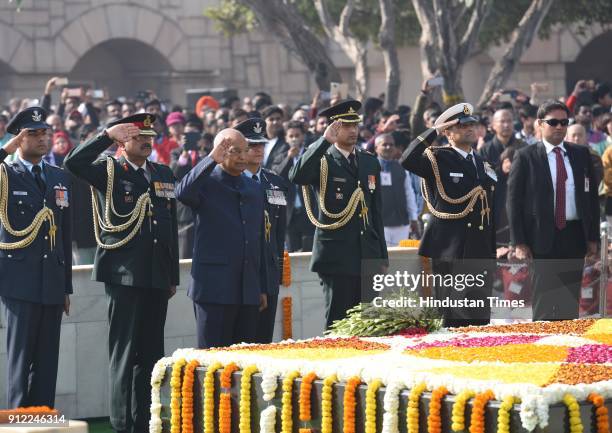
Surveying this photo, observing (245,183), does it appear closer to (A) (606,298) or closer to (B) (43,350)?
(B) (43,350)

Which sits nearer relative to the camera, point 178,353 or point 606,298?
point 178,353

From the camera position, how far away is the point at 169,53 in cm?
3312

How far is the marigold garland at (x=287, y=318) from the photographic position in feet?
38.1

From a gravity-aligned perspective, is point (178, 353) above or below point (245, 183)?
below

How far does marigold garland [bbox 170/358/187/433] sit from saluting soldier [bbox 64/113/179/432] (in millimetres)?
1995

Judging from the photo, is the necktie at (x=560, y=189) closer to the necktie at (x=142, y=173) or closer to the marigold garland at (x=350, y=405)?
the necktie at (x=142, y=173)

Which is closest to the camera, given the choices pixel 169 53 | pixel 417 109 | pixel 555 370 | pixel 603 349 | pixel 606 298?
pixel 555 370

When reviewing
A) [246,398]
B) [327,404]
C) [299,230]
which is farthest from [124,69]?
[327,404]

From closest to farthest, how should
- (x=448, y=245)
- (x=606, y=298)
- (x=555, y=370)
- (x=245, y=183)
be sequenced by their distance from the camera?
(x=555, y=370), (x=245, y=183), (x=448, y=245), (x=606, y=298)

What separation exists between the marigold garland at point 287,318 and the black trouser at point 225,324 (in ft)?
5.80

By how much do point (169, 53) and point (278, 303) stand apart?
22.0 meters

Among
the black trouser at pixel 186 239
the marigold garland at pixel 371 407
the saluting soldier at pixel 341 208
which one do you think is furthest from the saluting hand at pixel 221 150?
the black trouser at pixel 186 239

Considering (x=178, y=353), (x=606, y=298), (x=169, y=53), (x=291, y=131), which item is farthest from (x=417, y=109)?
(x=169, y=53)

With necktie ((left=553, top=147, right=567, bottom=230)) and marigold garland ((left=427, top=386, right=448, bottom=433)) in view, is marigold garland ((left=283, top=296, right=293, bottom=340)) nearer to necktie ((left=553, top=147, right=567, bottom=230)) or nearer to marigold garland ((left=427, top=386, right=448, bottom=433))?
necktie ((left=553, top=147, right=567, bottom=230))
